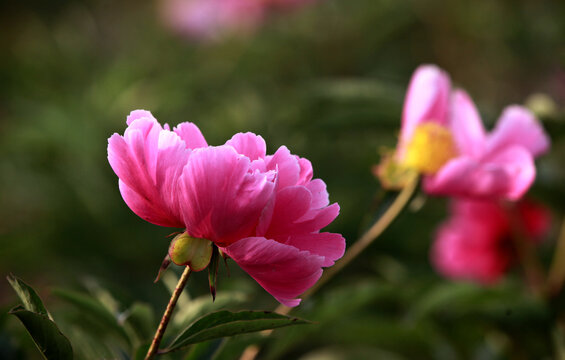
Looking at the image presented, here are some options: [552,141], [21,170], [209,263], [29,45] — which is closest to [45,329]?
[209,263]

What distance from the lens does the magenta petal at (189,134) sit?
353 mm

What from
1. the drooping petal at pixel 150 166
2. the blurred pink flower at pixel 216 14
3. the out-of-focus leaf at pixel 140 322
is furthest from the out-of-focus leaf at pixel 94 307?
the blurred pink flower at pixel 216 14

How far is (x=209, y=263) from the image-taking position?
1.12 feet

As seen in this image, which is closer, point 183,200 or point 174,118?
point 183,200

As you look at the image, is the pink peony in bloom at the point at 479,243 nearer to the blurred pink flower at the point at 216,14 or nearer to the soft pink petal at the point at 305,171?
the soft pink petal at the point at 305,171

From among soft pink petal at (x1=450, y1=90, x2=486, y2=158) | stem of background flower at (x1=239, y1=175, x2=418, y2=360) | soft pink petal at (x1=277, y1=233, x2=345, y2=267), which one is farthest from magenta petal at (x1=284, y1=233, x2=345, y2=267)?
soft pink petal at (x1=450, y1=90, x2=486, y2=158)

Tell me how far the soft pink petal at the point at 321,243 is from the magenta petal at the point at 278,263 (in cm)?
2

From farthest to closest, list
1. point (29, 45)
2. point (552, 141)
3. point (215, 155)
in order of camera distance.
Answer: point (29, 45)
point (552, 141)
point (215, 155)

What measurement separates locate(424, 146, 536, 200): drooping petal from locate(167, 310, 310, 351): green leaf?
0.70 feet

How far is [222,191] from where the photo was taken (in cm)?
32

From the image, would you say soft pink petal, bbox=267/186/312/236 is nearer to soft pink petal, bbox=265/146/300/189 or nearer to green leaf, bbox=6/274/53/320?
soft pink petal, bbox=265/146/300/189

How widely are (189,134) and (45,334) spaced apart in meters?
0.13

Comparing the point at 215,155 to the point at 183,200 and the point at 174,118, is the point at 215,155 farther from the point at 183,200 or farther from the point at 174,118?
the point at 174,118

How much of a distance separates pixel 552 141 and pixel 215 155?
1.51 ft
